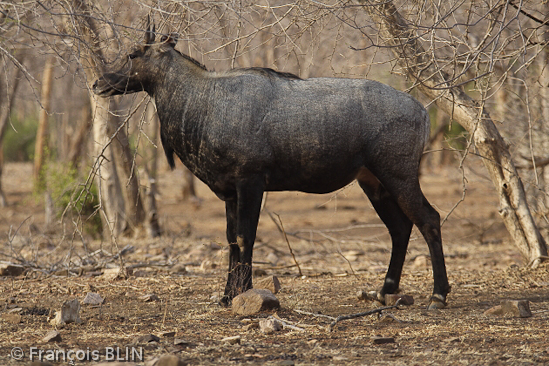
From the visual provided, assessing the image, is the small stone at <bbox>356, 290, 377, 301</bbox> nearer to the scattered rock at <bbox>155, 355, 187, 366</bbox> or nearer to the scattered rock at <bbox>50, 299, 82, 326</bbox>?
the scattered rock at <bbox>50, 299, 82, 326</bbox>

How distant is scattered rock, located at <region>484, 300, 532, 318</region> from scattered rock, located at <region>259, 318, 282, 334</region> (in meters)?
1.78

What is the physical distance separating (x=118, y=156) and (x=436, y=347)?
761 centimetres

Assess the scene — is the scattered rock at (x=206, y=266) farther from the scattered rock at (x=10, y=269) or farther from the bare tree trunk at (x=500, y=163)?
the bare tree trunk at (x=500, y=163)

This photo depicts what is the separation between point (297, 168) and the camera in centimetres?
541

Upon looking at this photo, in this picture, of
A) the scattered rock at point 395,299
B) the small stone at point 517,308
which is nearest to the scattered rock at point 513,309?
the small stone at point 517,308

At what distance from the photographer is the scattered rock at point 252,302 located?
5.10 meters

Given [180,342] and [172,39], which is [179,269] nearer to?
[172,39]

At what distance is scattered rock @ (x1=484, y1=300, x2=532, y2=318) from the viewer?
16.5 feet

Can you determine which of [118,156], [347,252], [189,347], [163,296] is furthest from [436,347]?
[118,156]

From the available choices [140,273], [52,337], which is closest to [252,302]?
[52,337]

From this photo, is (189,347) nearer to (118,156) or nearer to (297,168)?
(297,168)

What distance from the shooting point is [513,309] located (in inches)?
200

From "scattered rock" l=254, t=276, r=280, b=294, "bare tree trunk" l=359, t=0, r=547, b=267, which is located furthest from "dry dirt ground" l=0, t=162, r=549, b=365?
"bare tree trunk" l=359, t=0, r=547, b=267

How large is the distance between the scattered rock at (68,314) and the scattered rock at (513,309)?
3247mm
